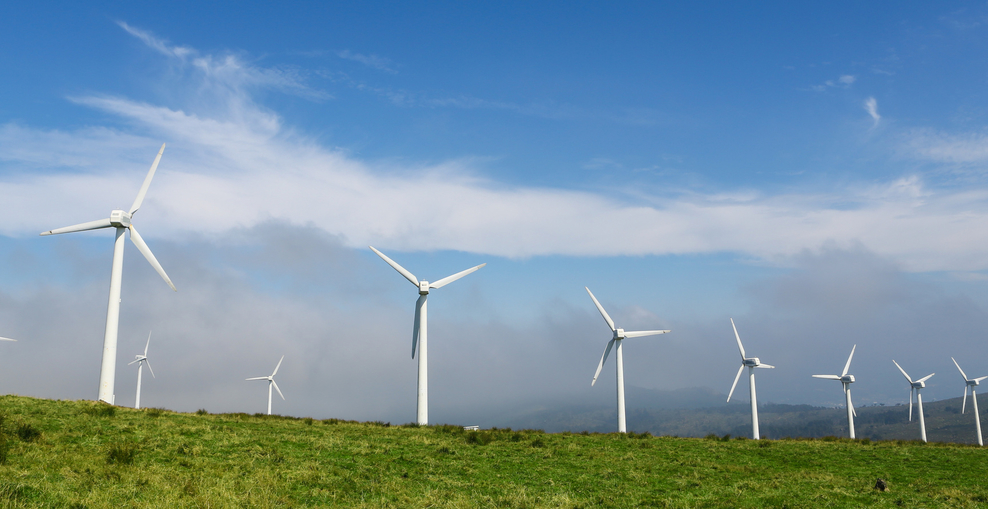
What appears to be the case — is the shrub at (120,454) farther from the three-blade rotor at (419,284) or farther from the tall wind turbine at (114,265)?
the three-blade rotor at (419,284)

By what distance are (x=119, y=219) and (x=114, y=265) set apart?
3848mm

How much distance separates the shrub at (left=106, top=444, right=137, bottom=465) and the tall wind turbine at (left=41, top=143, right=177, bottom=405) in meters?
18.7

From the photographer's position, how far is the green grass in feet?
63.8

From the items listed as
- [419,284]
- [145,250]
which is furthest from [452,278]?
[145,250]

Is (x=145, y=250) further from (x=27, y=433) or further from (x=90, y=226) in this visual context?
(x=27, y=433)

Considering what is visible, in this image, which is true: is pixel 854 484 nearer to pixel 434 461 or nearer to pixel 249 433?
pixel 434 461

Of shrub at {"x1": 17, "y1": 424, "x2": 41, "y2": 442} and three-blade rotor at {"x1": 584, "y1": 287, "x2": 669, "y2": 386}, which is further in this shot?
three-blade rotor at {"x1": 584, "y1": 287, "x2": 669, "y2": 386}

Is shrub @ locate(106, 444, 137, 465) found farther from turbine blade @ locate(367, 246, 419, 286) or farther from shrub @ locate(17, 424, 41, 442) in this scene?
turbine blade @ locate(367, 246, 419, 286)

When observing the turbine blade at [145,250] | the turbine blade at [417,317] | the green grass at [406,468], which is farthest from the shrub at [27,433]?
the turbine blade at [417,317]

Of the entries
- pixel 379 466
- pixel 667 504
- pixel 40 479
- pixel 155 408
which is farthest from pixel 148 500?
pixel 155 408

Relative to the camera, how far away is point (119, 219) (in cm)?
4581

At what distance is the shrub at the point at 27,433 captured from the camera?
23875 millimetres

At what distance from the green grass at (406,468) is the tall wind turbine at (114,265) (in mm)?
5782

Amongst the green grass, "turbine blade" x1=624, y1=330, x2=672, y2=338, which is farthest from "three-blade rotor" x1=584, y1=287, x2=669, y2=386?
the green grass
